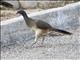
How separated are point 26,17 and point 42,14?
793 mm

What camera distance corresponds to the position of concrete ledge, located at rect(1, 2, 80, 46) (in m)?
9.37

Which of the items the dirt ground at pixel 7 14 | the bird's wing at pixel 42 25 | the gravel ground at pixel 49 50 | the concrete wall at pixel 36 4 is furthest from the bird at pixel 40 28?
the concrete wall at pixel 36 4

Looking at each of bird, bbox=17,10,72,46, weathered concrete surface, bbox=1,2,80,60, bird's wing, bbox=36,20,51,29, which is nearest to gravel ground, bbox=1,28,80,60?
weathered concrete surface, bbox=1,2,80,60

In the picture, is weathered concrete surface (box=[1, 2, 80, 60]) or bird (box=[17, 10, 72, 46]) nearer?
weathered concrete surface (box=[1, 2, 80, 60])

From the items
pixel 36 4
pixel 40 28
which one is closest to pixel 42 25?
pixel 40 28

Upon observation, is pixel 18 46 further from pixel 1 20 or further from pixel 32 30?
pixel 1 20

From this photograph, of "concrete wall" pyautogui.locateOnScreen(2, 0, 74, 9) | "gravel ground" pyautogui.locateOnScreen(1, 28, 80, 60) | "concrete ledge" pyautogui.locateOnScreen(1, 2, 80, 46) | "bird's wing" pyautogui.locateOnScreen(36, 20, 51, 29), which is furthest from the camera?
"concrete wall" pyautogui.locateOnScreen(2, 0, 74, 9)

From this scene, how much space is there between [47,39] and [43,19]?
80cm

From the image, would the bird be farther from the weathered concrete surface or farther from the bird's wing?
the weathered concrete surface

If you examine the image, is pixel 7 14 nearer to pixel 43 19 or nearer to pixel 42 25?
pixel 43 19

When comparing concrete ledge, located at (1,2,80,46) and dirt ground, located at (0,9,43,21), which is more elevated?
concrete ledge, located at (1,2,80,46)

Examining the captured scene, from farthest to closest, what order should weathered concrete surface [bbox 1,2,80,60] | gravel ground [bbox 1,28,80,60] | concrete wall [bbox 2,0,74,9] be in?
concrete wall [bbox 2,0,74,9], weathered concrete surface [bbox 1,2,80,60], gravel ground [bbox 1,28,80,60]

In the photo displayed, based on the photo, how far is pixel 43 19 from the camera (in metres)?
9.96

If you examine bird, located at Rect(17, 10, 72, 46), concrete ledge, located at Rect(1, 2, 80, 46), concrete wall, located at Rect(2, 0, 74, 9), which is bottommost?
concrete wall, located at Rect(2, 0, 74, 9)
